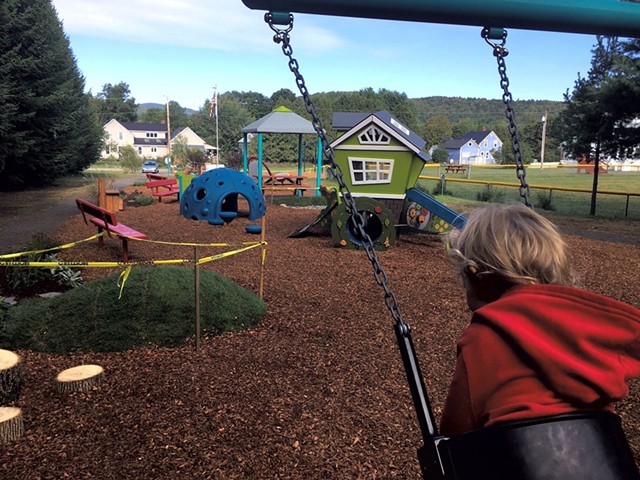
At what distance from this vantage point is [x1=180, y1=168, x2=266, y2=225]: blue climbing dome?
535 inches

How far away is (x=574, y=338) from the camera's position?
1146 millimetres

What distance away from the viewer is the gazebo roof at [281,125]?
20.0 m

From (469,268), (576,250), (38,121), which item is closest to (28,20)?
(38,121)

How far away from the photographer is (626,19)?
237cm

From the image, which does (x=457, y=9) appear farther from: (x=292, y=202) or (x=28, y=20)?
(x=28, y=20)

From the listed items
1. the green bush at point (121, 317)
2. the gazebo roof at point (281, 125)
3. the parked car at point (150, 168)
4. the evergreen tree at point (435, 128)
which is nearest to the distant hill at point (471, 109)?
the evergreen tree at point (435, 128)

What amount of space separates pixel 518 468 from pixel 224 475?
228 centimetres

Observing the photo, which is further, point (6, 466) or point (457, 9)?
point (6, 466)

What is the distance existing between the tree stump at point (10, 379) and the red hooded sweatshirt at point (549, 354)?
3.63 meters

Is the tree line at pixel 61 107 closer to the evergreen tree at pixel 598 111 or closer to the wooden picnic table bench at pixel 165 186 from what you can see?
the evergreen tree at pixel 598 111

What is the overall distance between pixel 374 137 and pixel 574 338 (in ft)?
32.5

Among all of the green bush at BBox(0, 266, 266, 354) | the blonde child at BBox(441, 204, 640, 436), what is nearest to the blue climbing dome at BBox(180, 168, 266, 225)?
the green bush at BBox(0, 266, 266, 354)

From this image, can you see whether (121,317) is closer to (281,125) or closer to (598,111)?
(598,111)

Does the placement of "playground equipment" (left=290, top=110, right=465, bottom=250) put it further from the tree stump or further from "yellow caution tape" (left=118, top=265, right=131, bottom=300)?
the tree stump
